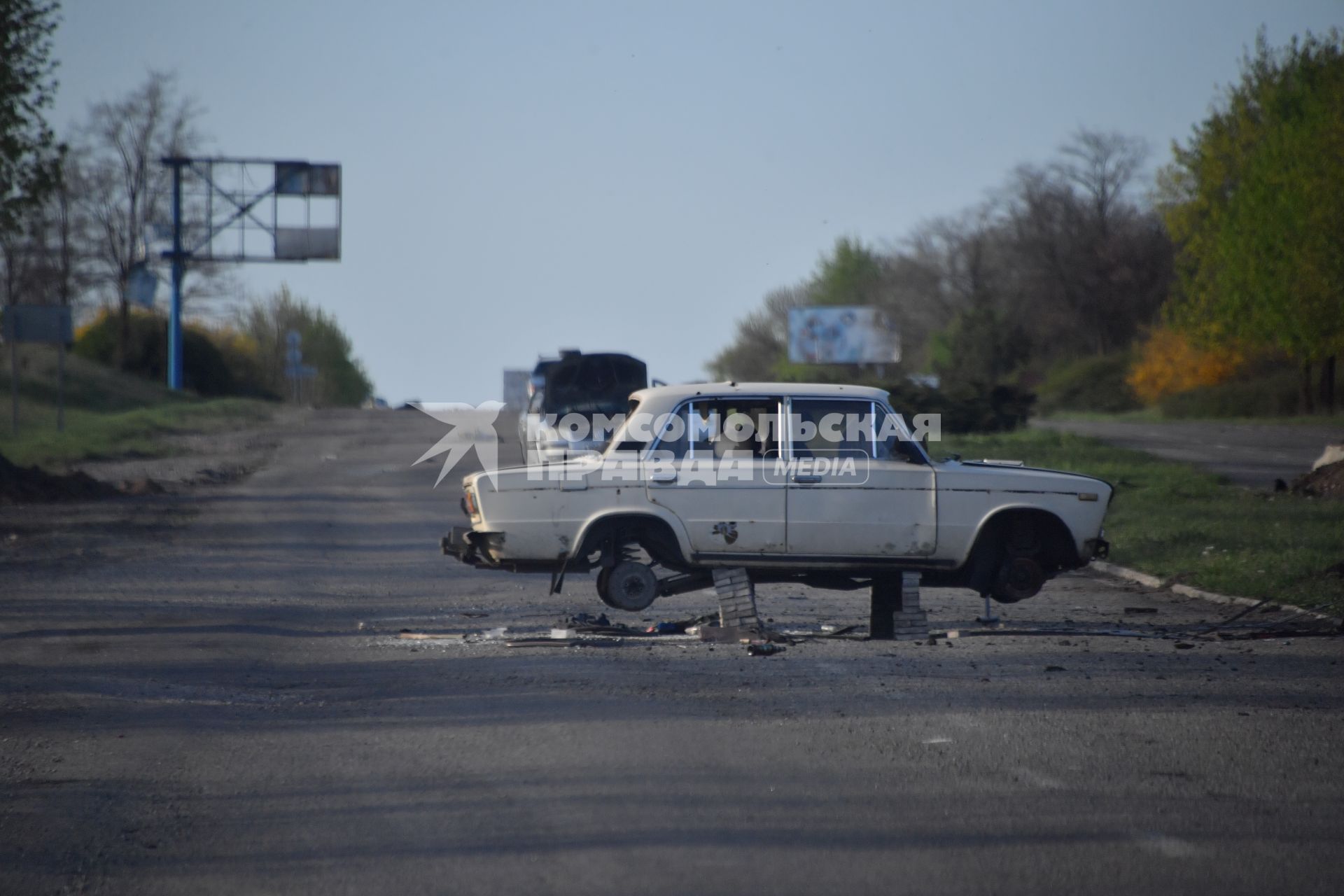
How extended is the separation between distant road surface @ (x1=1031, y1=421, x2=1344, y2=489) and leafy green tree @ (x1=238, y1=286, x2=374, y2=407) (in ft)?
184

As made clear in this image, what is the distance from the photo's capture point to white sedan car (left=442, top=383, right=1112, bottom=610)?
9.68m

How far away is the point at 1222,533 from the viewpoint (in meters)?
15.0

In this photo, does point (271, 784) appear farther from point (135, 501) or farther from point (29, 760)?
point (135, 501)

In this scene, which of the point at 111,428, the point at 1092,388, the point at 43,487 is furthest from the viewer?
the point at 1092,388

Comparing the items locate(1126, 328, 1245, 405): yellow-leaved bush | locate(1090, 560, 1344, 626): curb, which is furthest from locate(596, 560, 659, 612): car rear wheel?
locate(1126, 328, 1245, 405): yellow-leaved bush

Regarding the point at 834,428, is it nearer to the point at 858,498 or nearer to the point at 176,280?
the point at 858,498

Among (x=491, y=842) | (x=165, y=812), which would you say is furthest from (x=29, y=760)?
(x=491, y=842)

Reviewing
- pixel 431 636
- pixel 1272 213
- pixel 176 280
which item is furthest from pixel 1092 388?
pixel 431 636

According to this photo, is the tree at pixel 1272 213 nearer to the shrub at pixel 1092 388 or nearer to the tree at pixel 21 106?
the shrub at pixel 1092 388

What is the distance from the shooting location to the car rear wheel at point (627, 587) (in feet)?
32.8

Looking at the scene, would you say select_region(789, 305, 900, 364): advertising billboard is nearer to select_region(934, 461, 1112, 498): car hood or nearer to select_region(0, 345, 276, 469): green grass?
select_region(0, 345, 276, 469): green grass

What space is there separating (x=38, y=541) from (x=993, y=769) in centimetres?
1382

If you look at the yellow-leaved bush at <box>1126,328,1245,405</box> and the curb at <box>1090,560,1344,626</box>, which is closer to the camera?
the curb at <box>1090,560,1344,626</box>

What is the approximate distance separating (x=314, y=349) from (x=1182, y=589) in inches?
3871
